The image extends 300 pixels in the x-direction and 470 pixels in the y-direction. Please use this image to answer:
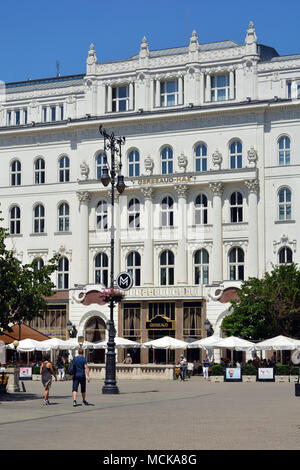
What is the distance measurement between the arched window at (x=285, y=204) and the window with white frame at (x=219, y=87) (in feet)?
31.2

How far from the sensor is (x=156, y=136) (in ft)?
237

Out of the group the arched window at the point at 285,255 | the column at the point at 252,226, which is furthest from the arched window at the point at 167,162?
the arched window at the point at 285,255

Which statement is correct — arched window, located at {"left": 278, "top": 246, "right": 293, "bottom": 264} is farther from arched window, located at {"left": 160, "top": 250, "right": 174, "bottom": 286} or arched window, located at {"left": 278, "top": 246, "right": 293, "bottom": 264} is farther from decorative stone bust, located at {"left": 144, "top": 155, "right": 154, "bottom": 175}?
decorative stone bust, located at {"left": 144, "top": 155, "right": 154, "bottom": 175}

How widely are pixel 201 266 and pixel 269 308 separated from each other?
40.1 ft

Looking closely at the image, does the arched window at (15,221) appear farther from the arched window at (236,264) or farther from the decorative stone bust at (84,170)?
the arched window at (236,264)

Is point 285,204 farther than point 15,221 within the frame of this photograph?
No

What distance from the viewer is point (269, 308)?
58.9m

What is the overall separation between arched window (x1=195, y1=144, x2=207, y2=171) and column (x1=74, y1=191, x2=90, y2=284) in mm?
10002

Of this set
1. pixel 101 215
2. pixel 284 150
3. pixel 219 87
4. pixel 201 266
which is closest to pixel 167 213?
pixel 201 266

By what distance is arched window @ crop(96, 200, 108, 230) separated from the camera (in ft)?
241

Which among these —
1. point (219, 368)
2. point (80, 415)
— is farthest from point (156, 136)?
point (80, 415)

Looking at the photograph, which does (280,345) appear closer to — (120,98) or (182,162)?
(182,162)

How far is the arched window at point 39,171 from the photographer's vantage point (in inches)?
3031

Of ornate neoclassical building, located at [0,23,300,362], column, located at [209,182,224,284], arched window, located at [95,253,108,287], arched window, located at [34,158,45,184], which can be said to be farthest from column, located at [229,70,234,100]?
arched window, located at [34,158,45,184]
